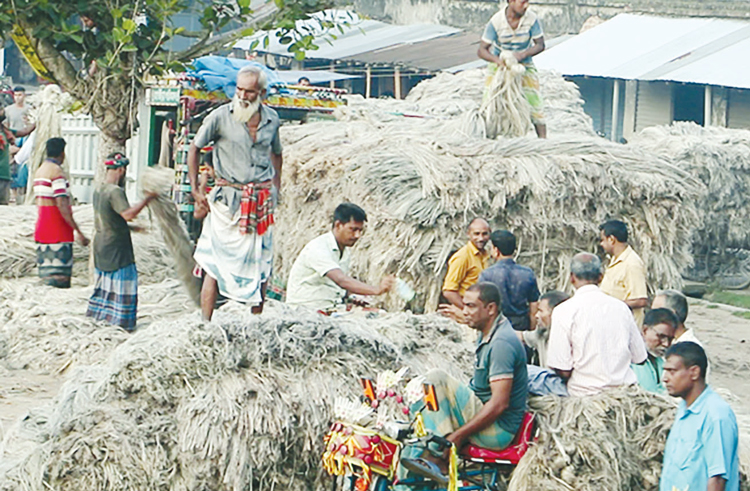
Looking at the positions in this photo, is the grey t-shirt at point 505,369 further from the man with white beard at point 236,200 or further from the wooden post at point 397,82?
the wooden post at point 397,82

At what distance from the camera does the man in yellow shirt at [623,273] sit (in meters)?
8.55

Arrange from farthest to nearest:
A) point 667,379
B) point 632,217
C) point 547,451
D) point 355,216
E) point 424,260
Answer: point 632,217
point 424,260
point 355,216
point 547,451
point 667,379

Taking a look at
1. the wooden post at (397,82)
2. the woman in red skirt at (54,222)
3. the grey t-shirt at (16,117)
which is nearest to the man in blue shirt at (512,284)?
the woman in red skirt at (54,222)

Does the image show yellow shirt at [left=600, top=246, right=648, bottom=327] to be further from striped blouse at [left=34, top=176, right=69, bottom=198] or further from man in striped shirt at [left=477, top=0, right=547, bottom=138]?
striped blouse at [left=34, top=176, right=69, bottom=198]

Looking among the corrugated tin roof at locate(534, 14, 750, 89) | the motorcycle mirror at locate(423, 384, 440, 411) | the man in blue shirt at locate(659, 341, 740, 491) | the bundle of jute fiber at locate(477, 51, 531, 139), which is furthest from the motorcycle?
the corrugated tin roof at locate(534, 14, 750, 89)

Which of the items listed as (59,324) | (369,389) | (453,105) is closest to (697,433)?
(369,389)

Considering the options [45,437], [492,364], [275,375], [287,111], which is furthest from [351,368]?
[287,111]

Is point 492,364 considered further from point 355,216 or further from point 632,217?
point 632,217

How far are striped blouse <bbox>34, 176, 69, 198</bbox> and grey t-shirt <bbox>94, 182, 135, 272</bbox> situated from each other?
4.36ft

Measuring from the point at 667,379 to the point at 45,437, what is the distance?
10.1 ft

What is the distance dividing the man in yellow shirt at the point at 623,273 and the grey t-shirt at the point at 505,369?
2.62 m

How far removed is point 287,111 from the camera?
12859 millimetres

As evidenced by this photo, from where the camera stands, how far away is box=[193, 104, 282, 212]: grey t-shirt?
8.07 m

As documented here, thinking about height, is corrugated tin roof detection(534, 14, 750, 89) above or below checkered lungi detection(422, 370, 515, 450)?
above
